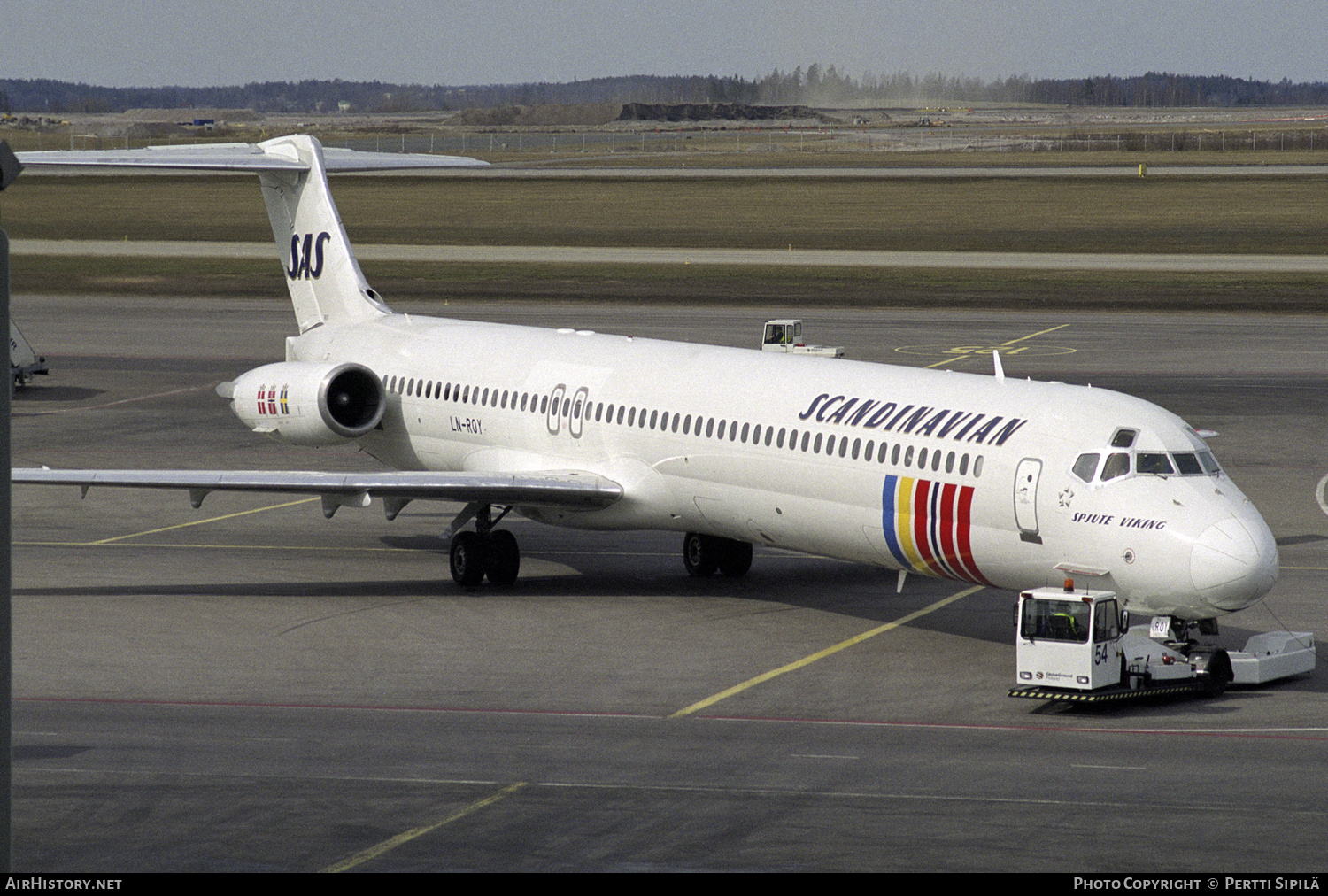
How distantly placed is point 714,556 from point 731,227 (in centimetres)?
7328

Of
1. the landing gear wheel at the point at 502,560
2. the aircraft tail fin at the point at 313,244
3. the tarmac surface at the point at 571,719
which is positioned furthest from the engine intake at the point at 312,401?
the landing gear wheel at the point at 502,560

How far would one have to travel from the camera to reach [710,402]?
25859 millimetres

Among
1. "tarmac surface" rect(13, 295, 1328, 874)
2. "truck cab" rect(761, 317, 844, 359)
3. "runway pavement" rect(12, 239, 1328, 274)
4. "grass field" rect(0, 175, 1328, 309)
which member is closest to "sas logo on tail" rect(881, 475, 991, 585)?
"tarmac surface" rect(13, 295, 1328, 874)

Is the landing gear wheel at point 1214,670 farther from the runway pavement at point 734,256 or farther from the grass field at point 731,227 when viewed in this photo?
the runway pavement at point 734,256

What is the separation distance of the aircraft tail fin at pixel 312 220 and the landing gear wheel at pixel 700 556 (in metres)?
8.00

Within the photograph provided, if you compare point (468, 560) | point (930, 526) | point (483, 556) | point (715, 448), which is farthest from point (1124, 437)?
point (468, 560)

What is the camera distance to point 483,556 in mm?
27391

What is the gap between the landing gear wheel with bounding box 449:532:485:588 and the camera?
27.3 meters

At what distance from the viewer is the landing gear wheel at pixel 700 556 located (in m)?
28.4

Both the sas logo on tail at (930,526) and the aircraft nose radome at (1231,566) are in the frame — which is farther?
the sas logo on tail at (930,526)

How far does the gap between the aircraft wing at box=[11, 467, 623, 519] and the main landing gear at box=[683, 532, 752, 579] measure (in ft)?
7.13

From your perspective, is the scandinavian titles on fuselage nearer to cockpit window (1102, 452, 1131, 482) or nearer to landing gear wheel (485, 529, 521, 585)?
cockpit window (1102, 452, 1131, 482)

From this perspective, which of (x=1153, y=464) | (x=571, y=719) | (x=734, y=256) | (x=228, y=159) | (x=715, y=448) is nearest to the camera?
(x=571, y=719)

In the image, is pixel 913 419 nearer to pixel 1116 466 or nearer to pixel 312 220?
pixel 1116 466
